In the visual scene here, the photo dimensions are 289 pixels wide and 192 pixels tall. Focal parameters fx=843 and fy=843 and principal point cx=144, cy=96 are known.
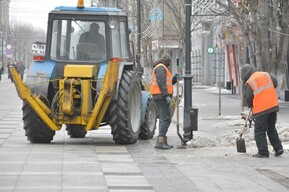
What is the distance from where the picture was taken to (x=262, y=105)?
48.4ft

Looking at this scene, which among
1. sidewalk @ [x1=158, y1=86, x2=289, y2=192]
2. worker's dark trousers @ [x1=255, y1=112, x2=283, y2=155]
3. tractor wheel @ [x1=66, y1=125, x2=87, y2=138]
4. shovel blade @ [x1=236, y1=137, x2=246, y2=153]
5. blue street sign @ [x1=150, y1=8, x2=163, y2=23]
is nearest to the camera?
sidewalk @ [x1=158, y1=86, x2=289, y2=192]

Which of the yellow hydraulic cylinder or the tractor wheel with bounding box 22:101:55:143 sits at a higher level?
the yellow hydraulic cylinder

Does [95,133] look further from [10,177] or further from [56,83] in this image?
[10,177]

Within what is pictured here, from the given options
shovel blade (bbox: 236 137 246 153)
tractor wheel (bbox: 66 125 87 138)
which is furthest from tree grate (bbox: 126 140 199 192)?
tractor wheel (bbox: 66 125 87 138)

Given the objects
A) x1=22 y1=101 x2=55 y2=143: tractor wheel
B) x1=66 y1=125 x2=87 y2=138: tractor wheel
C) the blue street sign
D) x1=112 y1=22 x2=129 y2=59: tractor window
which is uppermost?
the blue street sign

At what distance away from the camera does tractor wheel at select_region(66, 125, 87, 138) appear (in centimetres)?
1902

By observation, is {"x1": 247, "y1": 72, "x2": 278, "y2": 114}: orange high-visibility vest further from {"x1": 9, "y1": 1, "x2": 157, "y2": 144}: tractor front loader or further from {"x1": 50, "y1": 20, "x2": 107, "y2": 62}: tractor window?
{"x1": 50, "y1": 20, "x2": 107, "y2": 62}: tractor window

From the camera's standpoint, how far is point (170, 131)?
21547 millimetres

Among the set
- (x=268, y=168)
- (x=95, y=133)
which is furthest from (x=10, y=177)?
(x=95, y=133)

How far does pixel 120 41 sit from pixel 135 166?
560 cm

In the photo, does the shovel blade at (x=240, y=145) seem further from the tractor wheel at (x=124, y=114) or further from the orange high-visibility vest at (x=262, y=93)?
the tractor wheel at (x=124, y=114)

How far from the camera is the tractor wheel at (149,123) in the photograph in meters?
18.9

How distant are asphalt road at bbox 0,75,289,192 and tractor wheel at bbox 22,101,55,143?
8.8 inches

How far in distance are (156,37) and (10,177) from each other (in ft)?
175
